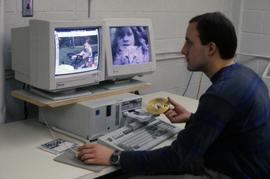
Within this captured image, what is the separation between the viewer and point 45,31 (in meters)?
1.84

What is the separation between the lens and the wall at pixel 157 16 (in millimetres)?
2246

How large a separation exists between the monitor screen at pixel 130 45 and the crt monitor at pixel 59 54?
0.43ft

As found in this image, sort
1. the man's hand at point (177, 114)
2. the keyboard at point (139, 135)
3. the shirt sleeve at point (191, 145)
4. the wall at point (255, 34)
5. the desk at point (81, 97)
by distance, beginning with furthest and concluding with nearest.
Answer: the wall at point (255, 34), the man's hand at point (177, 114), the desk at point (81, 97), the keyboard at point (139, 135), the shirt sleeve at point (191, 145)

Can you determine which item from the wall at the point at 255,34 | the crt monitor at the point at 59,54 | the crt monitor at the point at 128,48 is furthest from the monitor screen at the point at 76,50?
the wall at the point at 255,34

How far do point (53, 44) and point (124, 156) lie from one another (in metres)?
0.63

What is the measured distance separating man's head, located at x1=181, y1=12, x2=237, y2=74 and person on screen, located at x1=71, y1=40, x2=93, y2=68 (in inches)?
22.6

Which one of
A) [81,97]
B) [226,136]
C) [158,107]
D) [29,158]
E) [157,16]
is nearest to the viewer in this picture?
[226,136]

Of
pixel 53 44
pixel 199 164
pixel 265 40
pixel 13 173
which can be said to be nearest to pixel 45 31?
pixel 53 44

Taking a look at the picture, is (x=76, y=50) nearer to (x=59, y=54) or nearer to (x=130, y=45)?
(x=59, y=54)

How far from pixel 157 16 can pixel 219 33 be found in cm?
150

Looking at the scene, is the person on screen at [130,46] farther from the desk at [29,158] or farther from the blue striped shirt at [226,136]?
the blue striped shirt at [226,136]

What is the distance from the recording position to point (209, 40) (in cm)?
164

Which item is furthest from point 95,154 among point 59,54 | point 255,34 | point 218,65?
A: point 255,34

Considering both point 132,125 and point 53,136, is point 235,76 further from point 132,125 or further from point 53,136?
point 53,136
